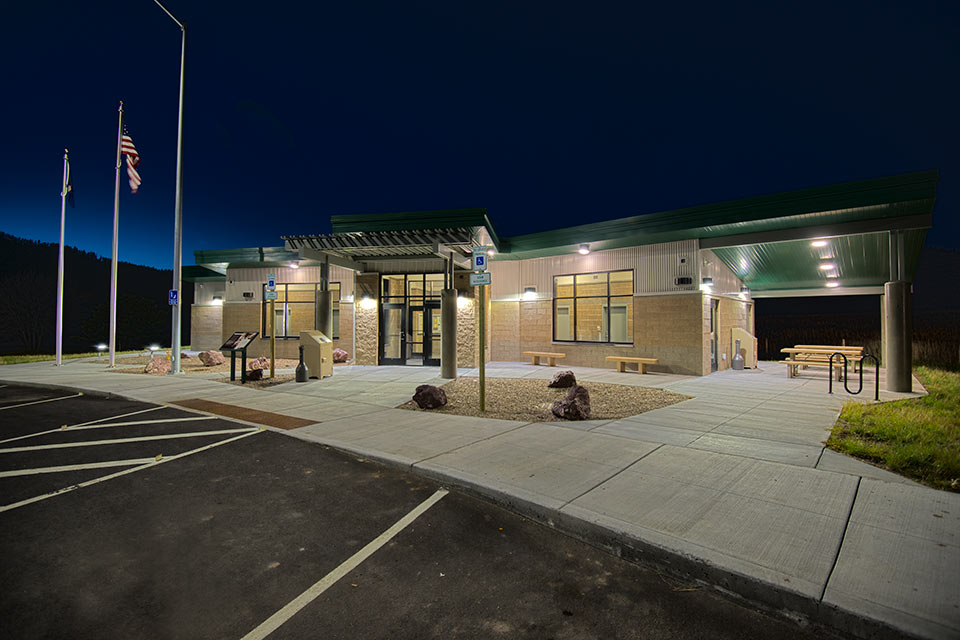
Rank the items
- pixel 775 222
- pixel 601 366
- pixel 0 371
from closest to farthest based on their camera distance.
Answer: pixel 775 222 < pixel 0 371 < pixel 601 366

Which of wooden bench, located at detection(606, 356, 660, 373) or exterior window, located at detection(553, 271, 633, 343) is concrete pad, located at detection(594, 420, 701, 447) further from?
exterior window, located at detection(553, 271, 633, 343)

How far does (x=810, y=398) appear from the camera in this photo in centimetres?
1006

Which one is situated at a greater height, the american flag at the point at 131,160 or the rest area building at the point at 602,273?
the american flag at the point at 131,160

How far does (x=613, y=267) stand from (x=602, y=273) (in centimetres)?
70

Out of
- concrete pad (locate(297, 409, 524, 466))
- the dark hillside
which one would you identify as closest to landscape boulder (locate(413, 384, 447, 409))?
concrete pad (locate(297, 409, 524, 466))

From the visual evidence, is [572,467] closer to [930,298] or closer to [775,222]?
[775,222]

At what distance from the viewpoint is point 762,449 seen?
5.77 m

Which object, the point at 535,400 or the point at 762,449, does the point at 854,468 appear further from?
the point at 535,400

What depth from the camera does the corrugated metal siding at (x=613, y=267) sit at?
15422mm

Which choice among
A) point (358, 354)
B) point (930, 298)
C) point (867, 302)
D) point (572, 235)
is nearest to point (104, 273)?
point (358, 354)

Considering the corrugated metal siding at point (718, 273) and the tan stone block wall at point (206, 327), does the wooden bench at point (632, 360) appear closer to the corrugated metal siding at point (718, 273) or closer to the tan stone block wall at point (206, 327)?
the corrugated metal siding at point (718, 273)

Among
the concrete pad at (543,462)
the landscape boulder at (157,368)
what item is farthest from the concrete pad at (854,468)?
the landscape boulder at (157,368)

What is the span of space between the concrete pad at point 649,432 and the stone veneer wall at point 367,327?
12.7 m

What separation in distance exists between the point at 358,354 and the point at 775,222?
15.2 metres
